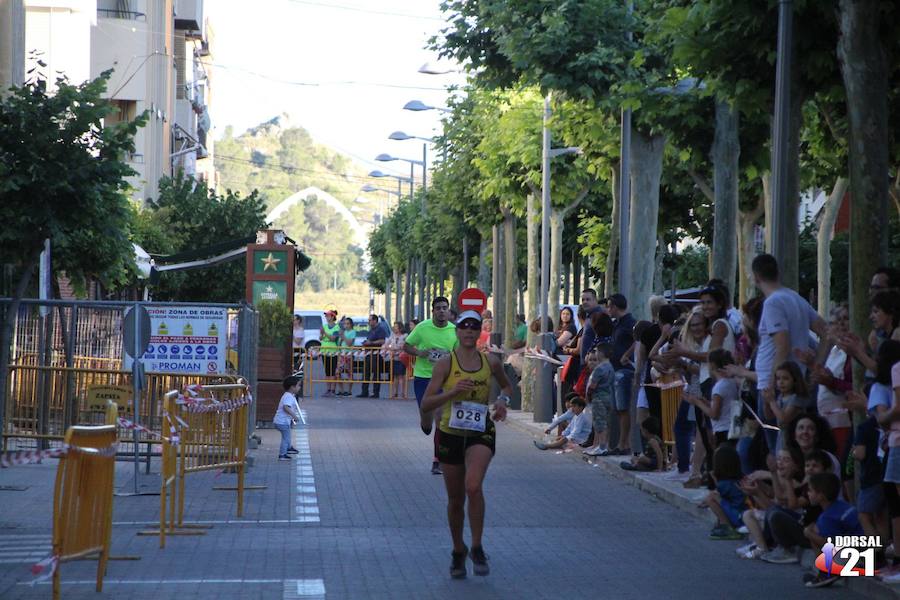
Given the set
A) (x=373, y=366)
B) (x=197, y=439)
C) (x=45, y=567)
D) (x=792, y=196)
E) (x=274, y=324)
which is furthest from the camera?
(x=373, y=366)

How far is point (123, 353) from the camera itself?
67.8ft

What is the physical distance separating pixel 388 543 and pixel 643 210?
14.2 metres

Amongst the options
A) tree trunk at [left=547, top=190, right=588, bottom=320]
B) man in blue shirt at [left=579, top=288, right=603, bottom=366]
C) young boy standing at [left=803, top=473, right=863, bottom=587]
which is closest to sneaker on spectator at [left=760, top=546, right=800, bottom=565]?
young boy standing at [left=803, top=473, right=863, bottom=587]

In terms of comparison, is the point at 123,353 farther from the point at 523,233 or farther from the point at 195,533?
the point at 523,233

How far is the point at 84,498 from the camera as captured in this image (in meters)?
9.85

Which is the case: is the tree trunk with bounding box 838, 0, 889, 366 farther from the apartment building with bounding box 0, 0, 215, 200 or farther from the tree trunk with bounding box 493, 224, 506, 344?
the tree trunk with bounding box 493, 224, 506, 344

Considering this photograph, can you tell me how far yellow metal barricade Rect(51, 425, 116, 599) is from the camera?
30.6ft

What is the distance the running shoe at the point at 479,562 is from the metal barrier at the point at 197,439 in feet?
9.39

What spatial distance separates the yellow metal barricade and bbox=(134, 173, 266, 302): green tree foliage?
3813cm

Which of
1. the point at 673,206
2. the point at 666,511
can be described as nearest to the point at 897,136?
the point at 666,511

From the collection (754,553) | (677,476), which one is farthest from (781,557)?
(677,476)

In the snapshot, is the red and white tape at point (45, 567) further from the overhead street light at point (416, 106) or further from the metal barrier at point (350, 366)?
the overhead street light at point (416, 106)

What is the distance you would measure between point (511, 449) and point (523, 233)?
30.8m

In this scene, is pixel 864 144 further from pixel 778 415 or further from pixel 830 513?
pixel 830 513
